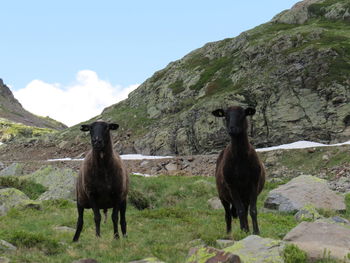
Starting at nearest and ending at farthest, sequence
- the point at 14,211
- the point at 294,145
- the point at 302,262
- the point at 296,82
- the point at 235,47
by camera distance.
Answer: the point at 302,262, the point at 14,211, the point at 294,145, the point at 296,82, the point at 235,47

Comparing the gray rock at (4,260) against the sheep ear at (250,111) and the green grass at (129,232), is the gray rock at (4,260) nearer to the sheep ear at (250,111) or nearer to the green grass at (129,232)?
the green grass at (129,232)

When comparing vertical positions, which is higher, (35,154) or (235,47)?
(235,47)

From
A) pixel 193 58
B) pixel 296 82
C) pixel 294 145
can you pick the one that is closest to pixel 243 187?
pixel 294 145

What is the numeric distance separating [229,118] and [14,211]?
10.9 meters

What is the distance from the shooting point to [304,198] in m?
19.0

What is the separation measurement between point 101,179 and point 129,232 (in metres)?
2.50

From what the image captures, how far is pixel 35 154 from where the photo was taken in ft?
235

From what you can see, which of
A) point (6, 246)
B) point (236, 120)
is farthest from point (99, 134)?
point (236, 120)

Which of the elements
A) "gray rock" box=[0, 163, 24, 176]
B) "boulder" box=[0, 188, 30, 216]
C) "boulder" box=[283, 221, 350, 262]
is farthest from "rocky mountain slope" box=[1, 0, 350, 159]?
"boulder" box=[283, 221, 350, 262]

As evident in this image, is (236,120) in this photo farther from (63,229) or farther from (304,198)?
(304,198)

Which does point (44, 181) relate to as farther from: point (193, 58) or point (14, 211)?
point (193, 58)

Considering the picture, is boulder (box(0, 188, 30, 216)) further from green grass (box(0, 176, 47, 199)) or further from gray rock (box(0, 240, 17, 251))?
gray rock (box(0, 240, 17, 251))

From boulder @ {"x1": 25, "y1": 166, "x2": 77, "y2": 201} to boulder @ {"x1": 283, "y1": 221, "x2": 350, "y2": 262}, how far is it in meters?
15.4

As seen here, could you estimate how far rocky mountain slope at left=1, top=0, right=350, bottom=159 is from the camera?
49.5 metres
